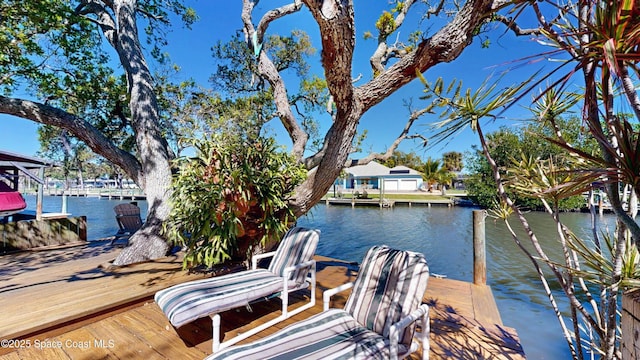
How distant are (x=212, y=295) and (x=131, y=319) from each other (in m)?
1.22

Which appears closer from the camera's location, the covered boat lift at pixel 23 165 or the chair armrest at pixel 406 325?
the chair armrest at pixel 406 325

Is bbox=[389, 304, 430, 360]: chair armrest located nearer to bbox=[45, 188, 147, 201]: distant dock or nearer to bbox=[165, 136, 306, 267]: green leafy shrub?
bbox=[165, 136, 306, 267]: green leafy shrub

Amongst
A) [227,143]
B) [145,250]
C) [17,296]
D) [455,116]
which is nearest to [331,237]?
[145,250]

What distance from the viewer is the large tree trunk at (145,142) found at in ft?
15.9

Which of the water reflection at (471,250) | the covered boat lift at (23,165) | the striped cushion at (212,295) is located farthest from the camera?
the covered boat lift at (23,165)

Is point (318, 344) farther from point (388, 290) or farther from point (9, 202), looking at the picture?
point (9, 202)

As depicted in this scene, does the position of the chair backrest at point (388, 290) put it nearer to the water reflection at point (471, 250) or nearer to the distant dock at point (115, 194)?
the water reflection at point (471, 250)

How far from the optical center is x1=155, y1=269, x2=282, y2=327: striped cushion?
2180mm

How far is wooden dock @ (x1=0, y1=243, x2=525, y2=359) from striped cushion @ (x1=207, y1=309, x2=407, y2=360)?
814 millimetres

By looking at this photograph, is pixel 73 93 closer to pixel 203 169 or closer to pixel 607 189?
pixel 203 169

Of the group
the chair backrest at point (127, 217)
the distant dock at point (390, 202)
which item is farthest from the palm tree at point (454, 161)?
the chair backrest at point (127, 217)

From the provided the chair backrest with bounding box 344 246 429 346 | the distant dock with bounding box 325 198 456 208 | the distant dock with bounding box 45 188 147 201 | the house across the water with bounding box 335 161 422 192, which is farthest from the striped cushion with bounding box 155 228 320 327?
the house across the water with bounding box 335 161 422 192

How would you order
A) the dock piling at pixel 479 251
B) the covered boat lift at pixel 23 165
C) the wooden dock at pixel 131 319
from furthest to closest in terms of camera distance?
the covered boat lift at pixel 23 165 < the dock piling at pixel 479 251 < the wooden dock at pixel 131 319

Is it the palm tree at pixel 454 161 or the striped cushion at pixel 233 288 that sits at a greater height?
the palm tree at pixel 454 161
